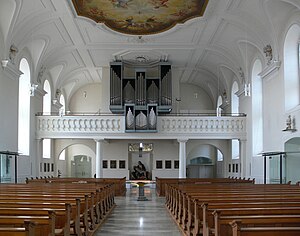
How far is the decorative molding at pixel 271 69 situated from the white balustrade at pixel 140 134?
4569 mm

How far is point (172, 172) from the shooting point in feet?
95.6

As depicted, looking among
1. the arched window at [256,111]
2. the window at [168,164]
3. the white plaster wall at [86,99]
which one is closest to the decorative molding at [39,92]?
the white plaster wall at [86,99]

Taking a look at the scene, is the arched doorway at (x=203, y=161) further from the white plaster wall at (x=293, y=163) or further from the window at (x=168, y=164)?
the white plaster wall at (x=293, y=163)

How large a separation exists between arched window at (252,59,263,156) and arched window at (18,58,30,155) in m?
11.9

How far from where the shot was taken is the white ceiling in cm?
1748

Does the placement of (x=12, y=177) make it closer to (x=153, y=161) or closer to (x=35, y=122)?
(x=35, y=122)

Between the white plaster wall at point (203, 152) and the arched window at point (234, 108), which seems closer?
the arched window at point (234, 108)

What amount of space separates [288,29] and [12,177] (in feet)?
43.8

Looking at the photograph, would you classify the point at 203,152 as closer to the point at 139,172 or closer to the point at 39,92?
the point at 139,172

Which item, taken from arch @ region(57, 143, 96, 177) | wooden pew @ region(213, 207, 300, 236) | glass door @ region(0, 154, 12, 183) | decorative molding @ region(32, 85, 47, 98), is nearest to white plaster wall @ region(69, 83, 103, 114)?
arch @ region(57, 143, 96, 177)

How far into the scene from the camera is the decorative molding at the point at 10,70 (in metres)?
17.8

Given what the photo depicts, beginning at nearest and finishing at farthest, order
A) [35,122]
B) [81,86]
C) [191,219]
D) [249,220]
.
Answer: [249,220] → [191,219] → [35,122] → [81,86]

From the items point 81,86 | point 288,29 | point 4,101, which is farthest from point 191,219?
point 81,86

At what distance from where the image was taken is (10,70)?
61.1 ft
